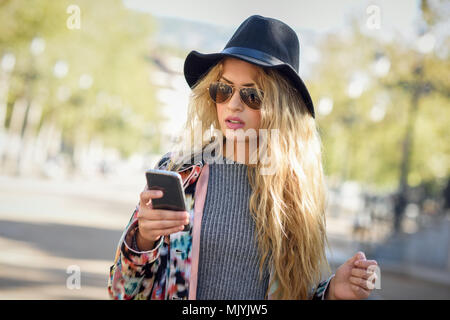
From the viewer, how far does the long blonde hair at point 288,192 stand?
6.31 ft

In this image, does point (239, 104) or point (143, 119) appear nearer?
point (239, 104)

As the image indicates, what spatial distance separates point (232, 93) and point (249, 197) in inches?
18.3

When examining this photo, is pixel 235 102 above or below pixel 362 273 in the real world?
above

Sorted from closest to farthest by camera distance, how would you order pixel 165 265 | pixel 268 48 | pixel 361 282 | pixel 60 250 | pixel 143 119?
pixel 361 282 < pixel 165 265 < pixel 268 48 < pixel 60 250 < pixel 143 119

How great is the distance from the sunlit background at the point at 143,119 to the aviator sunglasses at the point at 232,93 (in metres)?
0.33

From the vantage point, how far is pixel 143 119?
3378cm

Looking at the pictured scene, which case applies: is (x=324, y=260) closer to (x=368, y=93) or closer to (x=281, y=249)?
(x=281, y=249)

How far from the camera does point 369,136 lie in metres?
20.3

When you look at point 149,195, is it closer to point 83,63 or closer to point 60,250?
point 60,250

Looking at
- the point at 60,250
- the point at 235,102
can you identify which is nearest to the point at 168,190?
the point at 235,102

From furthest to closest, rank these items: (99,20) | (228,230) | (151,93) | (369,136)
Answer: (151,93)
(99,20)
(369,136)
(228,230)

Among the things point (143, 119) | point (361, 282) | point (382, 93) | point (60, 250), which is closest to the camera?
point (361, 282)
